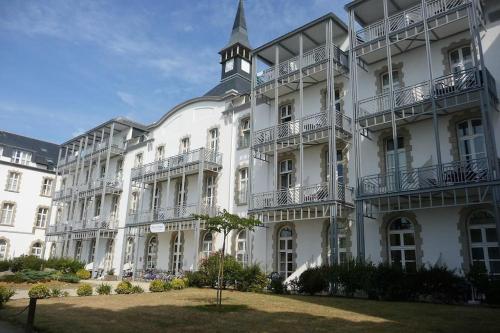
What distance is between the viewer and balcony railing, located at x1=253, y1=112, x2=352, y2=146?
1669cm

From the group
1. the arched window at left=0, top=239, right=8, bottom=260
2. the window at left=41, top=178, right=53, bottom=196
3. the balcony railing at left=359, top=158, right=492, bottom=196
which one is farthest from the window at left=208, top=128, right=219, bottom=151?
the arched window at left=0, top=239, right=8, bottom=260

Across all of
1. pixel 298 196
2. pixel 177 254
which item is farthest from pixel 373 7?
pixel 177 254

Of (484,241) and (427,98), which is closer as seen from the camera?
(484,241)

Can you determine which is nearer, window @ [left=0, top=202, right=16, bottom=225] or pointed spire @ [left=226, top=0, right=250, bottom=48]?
pointed spire @ [left=226, top=0, right=250, bottom=48]

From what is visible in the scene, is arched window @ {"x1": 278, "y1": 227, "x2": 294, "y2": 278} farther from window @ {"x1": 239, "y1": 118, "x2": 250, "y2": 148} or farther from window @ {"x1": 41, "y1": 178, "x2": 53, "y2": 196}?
window @ {"x1": 41, "y1": 178, "x2": 53, "y2": 196}

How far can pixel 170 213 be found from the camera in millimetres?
22875

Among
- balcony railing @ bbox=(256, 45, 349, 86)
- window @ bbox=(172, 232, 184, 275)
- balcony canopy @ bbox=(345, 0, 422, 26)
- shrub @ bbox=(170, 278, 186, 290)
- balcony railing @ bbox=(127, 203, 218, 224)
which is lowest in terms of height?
shrub @ bbox=(170, 278, 186, 290)

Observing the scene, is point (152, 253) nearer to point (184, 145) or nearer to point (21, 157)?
point (184, 145)

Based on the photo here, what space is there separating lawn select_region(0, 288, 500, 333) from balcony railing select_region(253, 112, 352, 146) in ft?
24.4

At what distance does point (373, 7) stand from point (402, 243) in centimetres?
943

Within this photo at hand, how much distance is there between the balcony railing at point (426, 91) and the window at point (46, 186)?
3237cm

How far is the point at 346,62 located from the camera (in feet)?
58.3

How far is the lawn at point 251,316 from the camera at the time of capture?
7559 millimetres

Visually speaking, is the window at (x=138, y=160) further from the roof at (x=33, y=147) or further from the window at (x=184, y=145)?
the roof at (x=33, y=147)
